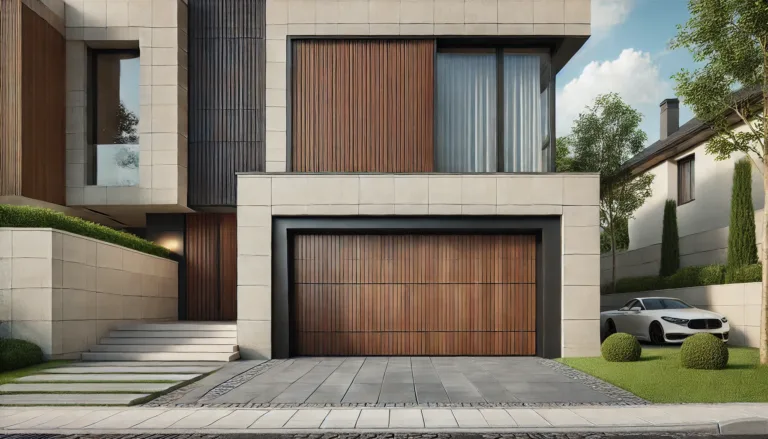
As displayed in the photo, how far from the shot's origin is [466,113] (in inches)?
693

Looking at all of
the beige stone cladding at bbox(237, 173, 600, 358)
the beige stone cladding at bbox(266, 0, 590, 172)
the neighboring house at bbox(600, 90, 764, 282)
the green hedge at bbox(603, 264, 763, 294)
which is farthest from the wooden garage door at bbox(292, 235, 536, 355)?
the neighboring house at bbox(600, 90, 764, 282)

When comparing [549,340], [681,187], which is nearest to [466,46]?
[549,340]

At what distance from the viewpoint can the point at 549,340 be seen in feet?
53.3

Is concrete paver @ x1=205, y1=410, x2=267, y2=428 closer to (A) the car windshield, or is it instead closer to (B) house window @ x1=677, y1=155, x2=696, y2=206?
(A) the car windshield

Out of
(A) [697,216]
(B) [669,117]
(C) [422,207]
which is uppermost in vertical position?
(B) [669,117]

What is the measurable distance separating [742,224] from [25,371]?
19604mm

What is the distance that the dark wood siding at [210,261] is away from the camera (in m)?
20.9

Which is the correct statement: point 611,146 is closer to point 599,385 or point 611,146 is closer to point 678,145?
point 678,145

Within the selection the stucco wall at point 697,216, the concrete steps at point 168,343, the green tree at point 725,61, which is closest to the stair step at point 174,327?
the concrete steps at point 168,343

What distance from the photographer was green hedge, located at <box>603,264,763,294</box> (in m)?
19.0

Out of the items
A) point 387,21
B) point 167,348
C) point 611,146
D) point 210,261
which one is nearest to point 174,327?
point 167,348

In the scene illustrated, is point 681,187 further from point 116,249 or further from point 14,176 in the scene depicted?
point 14,176

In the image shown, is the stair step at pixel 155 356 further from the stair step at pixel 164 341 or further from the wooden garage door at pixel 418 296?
the wooden garage door at pixel 418 296

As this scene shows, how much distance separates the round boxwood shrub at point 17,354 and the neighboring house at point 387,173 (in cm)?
441
